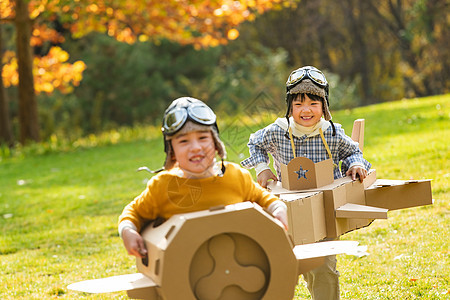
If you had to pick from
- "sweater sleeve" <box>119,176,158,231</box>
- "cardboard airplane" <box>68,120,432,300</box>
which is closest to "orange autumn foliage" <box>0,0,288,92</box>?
"sweater sleeve" <box>119,176,158,231</box>

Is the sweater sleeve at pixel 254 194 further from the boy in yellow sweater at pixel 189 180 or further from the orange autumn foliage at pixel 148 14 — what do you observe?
the orange autumn foliage at pixel 148 14

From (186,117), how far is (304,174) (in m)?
0.98

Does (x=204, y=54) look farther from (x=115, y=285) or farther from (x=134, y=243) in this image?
(x=115, y=285)

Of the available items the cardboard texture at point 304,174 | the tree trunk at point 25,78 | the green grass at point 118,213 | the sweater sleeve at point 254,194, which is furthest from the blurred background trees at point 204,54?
the sweater sleeve at point 254,194

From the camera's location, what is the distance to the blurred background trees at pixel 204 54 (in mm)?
14586

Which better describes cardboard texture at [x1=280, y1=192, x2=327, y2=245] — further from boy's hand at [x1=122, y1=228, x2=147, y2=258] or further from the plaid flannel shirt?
boy's hand at [x1=122, y1=228, x2=147, y2=258]

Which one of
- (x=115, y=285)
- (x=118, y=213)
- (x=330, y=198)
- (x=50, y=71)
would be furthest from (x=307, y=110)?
(x=50, y=71)

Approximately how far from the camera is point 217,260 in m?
2.23

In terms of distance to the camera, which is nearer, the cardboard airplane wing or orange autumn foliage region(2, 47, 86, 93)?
the cardboard airplane wing

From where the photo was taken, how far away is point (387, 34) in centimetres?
2928

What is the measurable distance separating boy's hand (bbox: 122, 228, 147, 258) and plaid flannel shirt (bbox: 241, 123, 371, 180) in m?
1.40

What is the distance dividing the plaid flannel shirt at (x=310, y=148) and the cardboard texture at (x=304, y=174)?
35 cm

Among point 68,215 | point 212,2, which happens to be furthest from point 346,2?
point 68,215

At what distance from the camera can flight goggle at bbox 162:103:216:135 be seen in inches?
93.7
